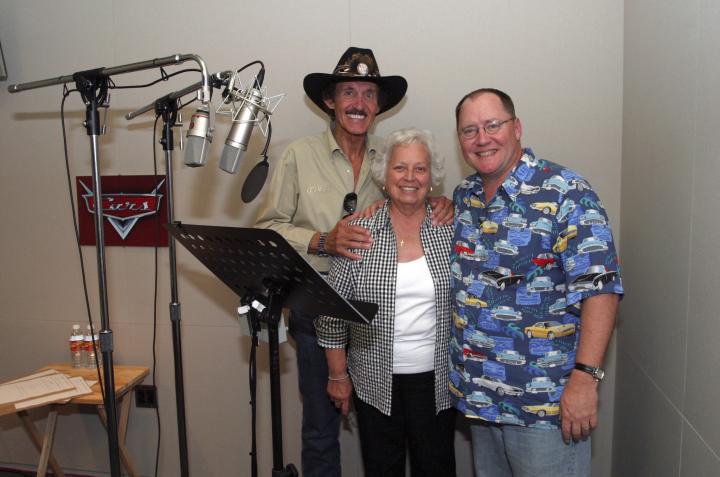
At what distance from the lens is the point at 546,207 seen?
1.53m

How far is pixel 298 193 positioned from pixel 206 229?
771mm

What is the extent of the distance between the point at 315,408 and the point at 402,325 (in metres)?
0.60

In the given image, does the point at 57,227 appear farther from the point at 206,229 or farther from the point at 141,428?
the point at 206,229

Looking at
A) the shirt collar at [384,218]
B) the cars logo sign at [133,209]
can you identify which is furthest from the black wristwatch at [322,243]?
the cars logo sign at [133,209]

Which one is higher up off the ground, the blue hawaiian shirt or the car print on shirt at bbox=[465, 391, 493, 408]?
the blue hawaiian shirt

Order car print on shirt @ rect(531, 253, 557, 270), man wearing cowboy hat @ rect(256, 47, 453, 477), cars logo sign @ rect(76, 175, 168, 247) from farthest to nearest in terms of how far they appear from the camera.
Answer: cars logo sign @ rect(76, 175, 168, 247), man wearing cowboy hat @ rect(256, 47, 453, 477), car print on shirt @ rect(531, 253, 557, 270)

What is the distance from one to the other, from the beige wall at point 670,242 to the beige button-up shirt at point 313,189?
0.97 m

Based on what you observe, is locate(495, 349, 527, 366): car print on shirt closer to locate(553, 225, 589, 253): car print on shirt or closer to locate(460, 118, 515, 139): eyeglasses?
locate(553, 225, 589, 253): car print on shirt

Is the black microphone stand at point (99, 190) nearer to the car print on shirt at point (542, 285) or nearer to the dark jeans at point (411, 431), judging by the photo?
the dark jeans at point (411, 431)

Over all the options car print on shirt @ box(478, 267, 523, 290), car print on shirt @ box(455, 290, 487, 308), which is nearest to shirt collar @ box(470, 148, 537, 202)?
Result: car print on shirt @ box(478, 267, 523, 290)

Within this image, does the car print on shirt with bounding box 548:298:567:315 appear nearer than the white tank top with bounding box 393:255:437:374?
Yes

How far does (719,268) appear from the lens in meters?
1.26

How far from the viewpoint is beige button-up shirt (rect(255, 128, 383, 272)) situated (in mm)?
2143

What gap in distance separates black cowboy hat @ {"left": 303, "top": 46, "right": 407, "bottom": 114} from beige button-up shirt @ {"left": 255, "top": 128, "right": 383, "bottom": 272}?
7.7 inches
